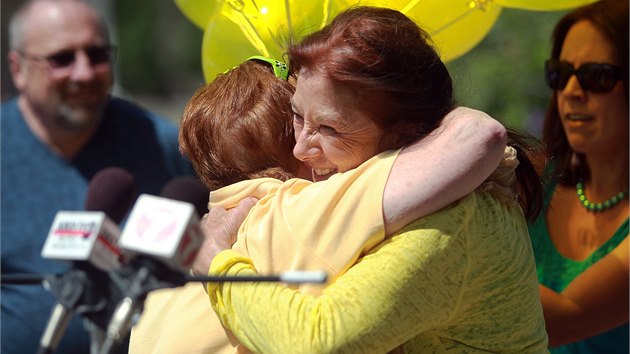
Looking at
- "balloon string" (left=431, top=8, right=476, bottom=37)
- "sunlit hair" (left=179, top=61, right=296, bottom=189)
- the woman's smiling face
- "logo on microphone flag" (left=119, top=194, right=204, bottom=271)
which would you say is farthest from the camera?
"balloon string" (left=431, top=8, right=476, bottom=37)

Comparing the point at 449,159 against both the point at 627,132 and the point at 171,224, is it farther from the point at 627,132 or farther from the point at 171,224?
the point at 627,132

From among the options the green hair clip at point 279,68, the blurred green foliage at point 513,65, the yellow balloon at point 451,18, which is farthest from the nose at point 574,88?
the blurred green foliage at point 513,65

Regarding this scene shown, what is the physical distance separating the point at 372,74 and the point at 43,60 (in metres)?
2.92

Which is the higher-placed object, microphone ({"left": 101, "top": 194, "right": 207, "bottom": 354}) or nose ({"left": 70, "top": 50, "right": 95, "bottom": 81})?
microphone ({"left": 101, "top": 194, "right": 207, "bottom": 354})

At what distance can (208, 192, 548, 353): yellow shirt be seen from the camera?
61.5 inches

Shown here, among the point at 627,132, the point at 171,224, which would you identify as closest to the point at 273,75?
the point at 171,224

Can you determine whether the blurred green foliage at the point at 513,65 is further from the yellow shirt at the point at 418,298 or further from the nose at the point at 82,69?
the yellow shirt at the point at 418,298

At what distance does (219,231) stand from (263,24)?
1.82 feet

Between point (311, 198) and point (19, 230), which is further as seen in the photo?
point (19, 230)

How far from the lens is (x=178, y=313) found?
1.81 m

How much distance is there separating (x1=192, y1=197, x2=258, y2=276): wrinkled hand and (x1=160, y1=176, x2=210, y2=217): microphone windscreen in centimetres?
8

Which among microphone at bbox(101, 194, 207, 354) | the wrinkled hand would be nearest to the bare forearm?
the wrinkled hand

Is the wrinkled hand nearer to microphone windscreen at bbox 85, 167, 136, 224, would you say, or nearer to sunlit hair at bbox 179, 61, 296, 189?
sunlit hair at bbox 179, 61, 296, 189

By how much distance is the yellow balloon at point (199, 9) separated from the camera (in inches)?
98.7
